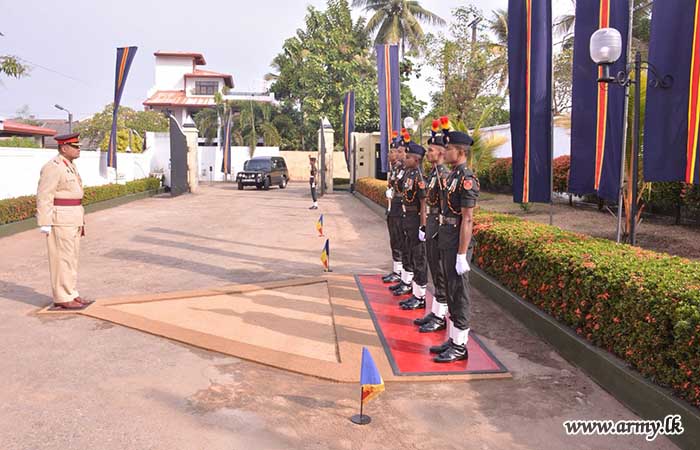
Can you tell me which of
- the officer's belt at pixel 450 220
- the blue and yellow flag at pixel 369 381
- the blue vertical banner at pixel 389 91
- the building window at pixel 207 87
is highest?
the building window at pixel 207 87

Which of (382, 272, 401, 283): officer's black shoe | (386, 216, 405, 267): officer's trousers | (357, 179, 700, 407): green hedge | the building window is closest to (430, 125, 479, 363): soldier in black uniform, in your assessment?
(357, 179, 700, 407): green hedge

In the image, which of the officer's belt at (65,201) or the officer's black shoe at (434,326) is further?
the officer's belt at (65,201)

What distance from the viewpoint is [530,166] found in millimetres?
8164

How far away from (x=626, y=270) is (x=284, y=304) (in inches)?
153

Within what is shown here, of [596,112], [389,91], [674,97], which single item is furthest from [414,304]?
[389,91]

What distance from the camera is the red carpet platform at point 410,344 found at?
4797 millimetres

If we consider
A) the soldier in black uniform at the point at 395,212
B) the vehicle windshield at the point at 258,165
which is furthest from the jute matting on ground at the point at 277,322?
the vehicle windshield at the point at 258,165

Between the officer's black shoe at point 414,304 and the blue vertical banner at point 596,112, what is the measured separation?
264cm

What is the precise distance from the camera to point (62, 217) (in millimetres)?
6492

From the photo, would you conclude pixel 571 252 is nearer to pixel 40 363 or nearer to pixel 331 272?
pixel 331 272

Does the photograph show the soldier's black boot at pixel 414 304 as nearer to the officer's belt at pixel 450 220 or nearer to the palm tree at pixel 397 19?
the officer's belt at pixel 450 220

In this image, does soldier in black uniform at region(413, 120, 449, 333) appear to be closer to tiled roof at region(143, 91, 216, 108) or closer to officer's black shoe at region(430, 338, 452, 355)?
officer's black shoe at region(430, 338, 452, 355)

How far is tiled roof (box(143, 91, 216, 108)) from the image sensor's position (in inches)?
1917

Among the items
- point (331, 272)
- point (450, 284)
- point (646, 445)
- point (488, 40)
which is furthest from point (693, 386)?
point (488, 40)
